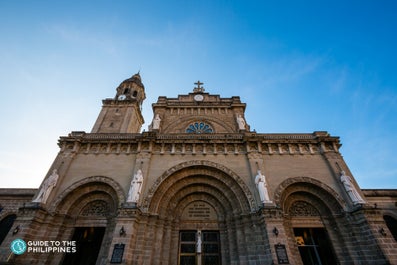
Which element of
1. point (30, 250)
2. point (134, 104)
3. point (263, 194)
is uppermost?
point (134, 104)

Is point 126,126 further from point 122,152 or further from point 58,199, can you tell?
point 58,199

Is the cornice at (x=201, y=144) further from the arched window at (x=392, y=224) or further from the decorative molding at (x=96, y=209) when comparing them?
A: the arched window at (x=392, y=224)

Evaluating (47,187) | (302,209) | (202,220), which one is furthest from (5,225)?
(302,209)

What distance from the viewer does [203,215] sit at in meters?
13.3

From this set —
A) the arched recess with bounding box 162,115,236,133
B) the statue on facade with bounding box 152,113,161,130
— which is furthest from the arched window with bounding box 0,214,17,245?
the arched recess with bounding box 162,115,236,133

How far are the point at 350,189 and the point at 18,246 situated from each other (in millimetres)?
21132

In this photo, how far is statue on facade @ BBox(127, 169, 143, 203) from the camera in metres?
11.8

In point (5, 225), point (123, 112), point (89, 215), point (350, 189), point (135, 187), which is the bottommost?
point (5, 225)

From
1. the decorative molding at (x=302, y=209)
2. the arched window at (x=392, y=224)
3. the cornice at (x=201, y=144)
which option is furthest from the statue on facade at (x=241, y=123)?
the arched window at (x=392, y=224)

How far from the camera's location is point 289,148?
1484 cm

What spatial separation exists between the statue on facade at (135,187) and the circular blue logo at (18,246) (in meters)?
6.18

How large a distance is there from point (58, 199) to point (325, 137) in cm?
2122

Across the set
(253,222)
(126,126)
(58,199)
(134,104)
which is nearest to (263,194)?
(253,222)

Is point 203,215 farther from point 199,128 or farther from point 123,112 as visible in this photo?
point 123,112
